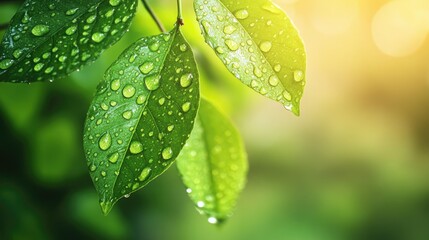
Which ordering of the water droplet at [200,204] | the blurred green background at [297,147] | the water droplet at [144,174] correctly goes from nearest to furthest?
1. the water droplet at [144,174]
2. the water droplet at [200,204]
3. the blurred green background at [297,147]

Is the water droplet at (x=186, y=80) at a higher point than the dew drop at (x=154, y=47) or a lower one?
lower

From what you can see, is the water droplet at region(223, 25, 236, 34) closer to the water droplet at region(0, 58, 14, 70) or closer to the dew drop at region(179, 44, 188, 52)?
the dew drop at region(179, 44, 188, 52)

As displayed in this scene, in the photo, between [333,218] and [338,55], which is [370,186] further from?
[338,55]

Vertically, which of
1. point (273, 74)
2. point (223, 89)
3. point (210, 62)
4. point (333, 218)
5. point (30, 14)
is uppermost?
point (30, 14)

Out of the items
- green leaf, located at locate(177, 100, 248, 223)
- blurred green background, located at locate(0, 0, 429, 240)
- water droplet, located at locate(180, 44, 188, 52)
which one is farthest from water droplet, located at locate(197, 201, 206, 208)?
blurred green background, located at locate(0, 0, 429, 240)

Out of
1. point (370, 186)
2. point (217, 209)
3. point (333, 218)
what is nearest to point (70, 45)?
point (217, 209)

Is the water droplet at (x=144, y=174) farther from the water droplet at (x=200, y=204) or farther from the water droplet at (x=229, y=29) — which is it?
the water droplet at (x=200, y=204)

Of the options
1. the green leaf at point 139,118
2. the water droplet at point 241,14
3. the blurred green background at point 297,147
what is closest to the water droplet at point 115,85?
the green leaf at point 139,118

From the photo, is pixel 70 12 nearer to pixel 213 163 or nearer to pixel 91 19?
pixel 91 19
